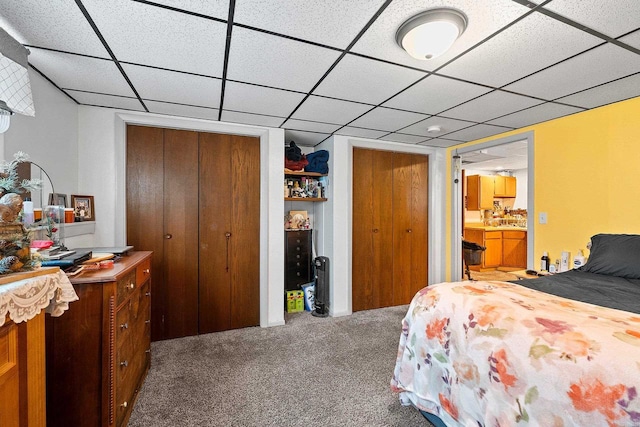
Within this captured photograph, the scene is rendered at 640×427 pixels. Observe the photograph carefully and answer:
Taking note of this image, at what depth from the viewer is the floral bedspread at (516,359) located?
0.94 m

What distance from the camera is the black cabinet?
3637mm

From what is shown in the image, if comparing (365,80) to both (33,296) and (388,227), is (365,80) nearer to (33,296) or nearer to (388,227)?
(33,296)

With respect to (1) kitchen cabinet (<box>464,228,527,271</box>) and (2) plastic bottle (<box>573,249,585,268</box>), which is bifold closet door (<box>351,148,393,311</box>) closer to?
(2) plastic bottle (<box>573,249,585,268</box>)

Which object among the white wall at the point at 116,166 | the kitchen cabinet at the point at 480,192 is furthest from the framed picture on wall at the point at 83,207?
the kitchen cabinet at the point at 480,192

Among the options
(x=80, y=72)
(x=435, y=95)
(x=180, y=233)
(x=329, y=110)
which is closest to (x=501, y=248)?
(x=435, y=95)

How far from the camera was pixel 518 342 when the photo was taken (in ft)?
3.81

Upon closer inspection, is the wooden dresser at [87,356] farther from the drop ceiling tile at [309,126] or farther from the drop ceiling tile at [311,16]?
the drop ceiling tile at [309,126]

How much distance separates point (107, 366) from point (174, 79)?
1803mm

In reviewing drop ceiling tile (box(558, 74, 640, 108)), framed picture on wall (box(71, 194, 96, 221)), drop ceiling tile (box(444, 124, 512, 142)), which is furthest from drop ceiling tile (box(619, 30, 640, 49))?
framed picture on wall (box(71, 194, 96, 221))

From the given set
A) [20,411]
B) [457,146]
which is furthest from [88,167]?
[457,146]

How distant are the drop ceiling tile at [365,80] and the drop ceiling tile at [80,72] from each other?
4.67 ft

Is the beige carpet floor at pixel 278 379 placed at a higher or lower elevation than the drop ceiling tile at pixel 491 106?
lower

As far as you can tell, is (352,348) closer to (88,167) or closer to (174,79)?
(174,79)

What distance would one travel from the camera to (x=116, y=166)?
2631mm
